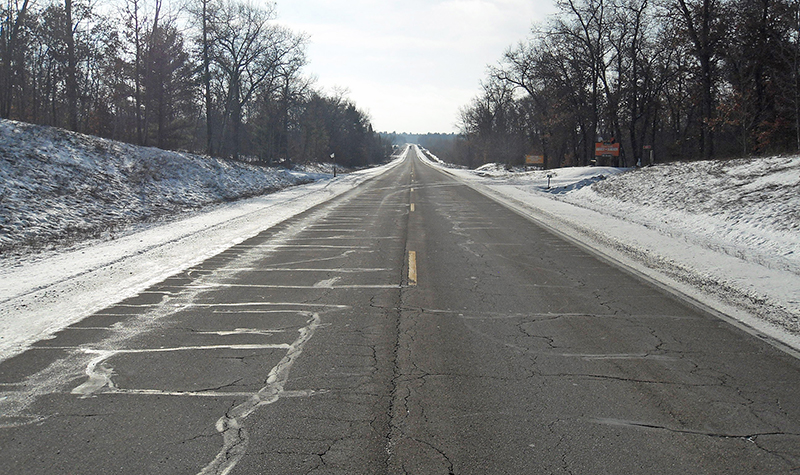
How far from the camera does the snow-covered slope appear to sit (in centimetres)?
1266

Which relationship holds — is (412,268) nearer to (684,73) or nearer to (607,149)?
(607,149)

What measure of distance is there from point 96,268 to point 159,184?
1325 cm

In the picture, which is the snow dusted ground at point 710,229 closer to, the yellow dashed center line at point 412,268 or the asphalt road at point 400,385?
the asphalt road at point 400,385

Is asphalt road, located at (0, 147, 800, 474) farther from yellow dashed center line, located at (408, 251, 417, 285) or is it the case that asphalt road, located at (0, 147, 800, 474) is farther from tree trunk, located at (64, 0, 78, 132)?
tree trunk, located at (64, 0, 78, 132)

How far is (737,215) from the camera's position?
1245cm

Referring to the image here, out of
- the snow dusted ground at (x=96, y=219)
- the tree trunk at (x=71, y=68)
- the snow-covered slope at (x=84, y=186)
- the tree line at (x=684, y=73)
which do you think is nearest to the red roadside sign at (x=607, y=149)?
the tree line at (x=684, y=73)

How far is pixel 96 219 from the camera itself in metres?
14.5

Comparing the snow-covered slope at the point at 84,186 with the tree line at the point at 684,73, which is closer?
the snow-covered slope at the point at 84,186

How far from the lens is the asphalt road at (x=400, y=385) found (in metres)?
3.24

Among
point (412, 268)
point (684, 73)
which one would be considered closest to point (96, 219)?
point (412, 268)

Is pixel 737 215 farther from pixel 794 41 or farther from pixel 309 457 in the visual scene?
pixel 794 41

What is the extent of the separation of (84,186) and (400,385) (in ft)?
53.9

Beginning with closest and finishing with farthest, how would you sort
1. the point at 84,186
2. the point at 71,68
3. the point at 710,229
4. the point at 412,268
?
the point at 412,268
the point at 710,229
the point at 84,186
the point at 71,68

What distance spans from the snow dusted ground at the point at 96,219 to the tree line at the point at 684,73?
18.7m
